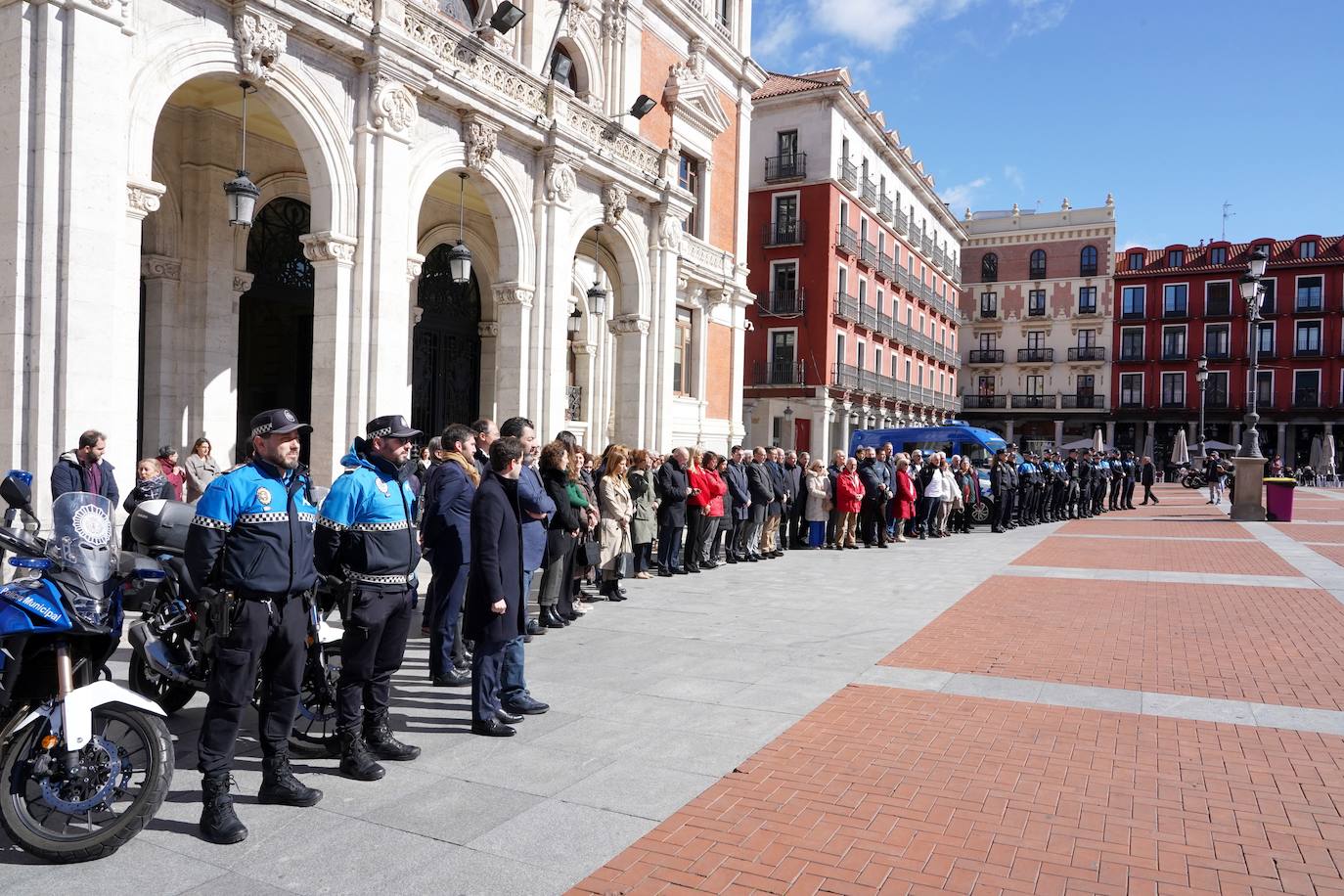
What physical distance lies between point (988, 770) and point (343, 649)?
345 cm

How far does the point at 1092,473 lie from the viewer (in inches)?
1013

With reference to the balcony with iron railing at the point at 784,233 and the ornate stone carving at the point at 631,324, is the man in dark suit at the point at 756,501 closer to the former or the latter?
the ornate stone carving at the point at 631,324

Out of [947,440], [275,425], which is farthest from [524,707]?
[947,440]

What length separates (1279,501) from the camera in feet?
72.2

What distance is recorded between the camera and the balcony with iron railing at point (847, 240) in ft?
126

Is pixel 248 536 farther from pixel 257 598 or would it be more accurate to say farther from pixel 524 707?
pixel 524 707

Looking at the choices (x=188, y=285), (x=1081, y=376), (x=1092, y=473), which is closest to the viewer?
(x=188, y=285)

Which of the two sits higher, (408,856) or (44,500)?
(44,500)

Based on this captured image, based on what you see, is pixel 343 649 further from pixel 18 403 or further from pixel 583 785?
pixel 18 403

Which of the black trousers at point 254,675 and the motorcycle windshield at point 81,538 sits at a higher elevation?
the motorcycle windshield at point 81,538

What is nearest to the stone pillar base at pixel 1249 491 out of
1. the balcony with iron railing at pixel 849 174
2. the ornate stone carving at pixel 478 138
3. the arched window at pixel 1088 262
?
the ornate stone carving at pixel 478 138

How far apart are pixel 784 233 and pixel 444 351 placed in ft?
77.3

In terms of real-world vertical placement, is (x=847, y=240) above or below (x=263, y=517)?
above

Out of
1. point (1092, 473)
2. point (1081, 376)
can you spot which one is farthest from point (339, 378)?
point (1081, 376)
